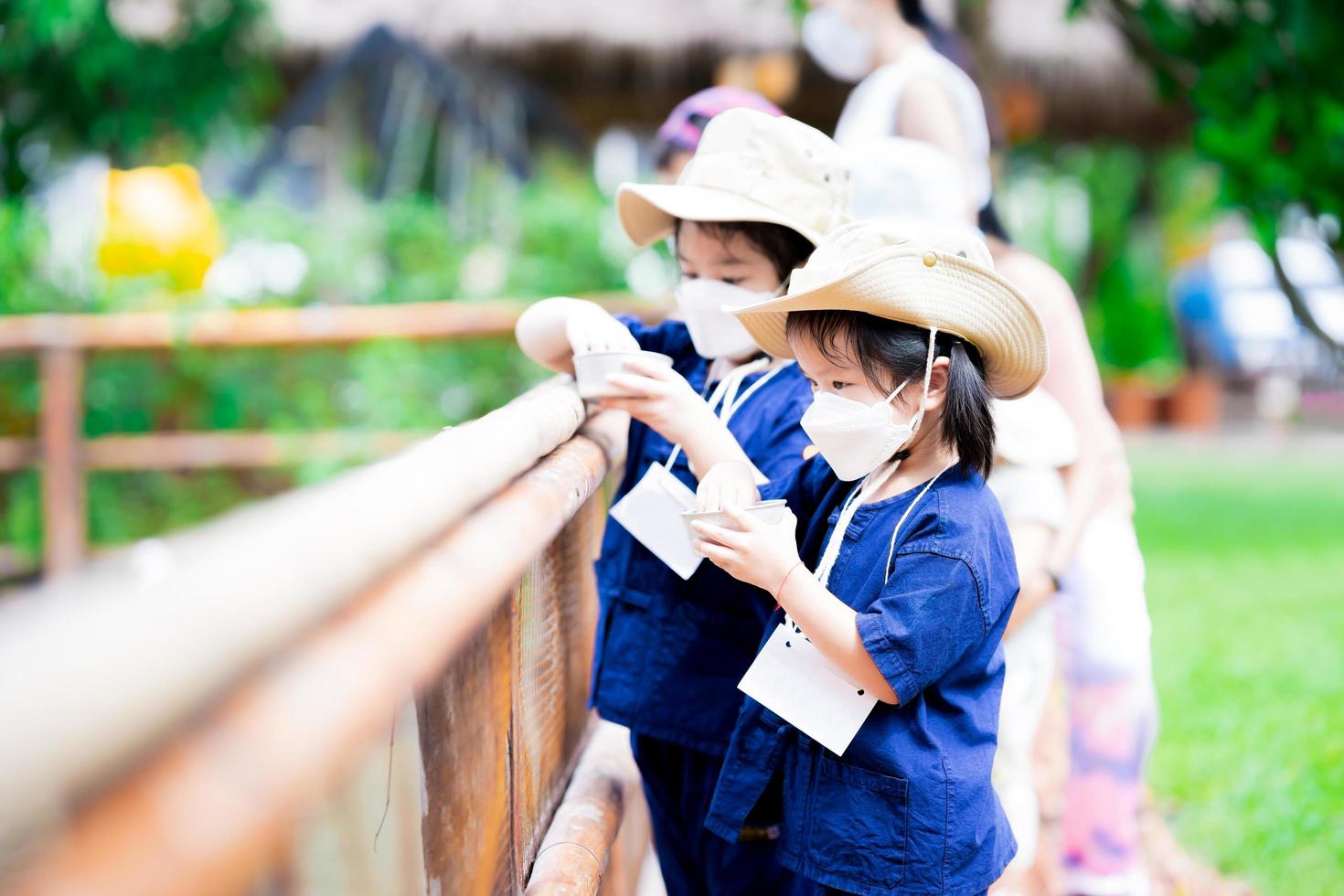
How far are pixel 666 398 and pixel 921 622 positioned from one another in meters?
0.45

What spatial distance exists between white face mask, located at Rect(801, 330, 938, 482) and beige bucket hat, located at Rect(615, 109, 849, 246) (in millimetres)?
355

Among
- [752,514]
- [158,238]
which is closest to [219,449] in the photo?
[158,238]

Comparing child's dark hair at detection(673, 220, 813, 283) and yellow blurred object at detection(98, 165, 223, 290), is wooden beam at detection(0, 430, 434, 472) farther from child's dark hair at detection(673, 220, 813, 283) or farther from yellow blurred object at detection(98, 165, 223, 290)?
child's dark hair at detection(673, 220, 813, 283)

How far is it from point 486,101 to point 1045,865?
7846 millimetres

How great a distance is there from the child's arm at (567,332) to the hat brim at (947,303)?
0.84 feet

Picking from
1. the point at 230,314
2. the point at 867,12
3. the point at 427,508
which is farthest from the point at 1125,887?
the point at 230,314

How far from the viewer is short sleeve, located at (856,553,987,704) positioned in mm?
1392

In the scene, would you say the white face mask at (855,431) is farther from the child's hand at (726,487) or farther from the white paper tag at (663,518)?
the white paper tag at (663,518)

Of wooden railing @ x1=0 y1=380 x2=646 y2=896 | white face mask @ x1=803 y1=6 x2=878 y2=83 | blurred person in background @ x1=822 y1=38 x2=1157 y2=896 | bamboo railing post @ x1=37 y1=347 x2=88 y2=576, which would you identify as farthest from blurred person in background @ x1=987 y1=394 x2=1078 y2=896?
bamboo railing post @ x1=37 y1=347 x2=88 y2=576

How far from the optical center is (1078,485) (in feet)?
7.43

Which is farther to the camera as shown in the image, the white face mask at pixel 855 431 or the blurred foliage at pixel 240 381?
the blurred foliage at pixel 240 381

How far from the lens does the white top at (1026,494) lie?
2084 mm

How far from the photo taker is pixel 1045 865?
125 inches

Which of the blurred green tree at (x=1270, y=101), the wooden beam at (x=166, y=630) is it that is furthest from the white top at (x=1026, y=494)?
the blurred green tree at (x=1270, y=101)
